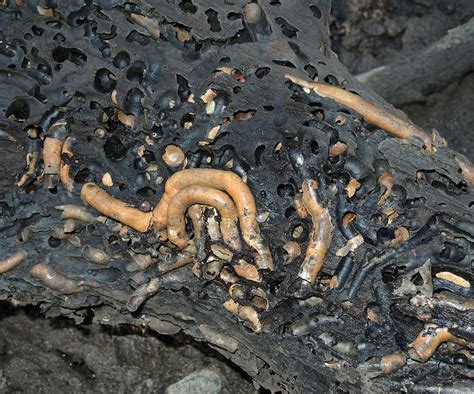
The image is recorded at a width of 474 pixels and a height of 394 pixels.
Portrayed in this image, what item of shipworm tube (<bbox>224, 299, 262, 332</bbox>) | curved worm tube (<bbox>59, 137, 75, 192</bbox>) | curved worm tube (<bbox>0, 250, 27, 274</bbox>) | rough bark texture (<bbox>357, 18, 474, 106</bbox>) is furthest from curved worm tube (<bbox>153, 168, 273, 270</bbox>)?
rough bark texture (<bbox>357, 18, 474, 106</bbox>)

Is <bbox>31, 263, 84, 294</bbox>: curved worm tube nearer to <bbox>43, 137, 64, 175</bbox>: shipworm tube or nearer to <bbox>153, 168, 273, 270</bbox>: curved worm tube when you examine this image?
<bbox>43, 137, 64, 175</bbox>: shipworm tube

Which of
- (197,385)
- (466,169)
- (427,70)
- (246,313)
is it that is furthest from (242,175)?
(427,70)

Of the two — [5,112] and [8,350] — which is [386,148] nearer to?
[5,112]

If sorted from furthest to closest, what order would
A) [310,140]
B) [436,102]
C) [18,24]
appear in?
[436,102]
[18,24]
[310,140]

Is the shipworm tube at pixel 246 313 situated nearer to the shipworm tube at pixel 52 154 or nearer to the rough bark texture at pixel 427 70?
the shipworm tube at pixel 52 154

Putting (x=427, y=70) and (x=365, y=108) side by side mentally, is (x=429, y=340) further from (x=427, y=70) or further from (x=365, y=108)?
(x=427, y=70)

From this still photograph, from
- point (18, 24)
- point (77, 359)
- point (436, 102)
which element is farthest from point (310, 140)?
point (436, 102)
